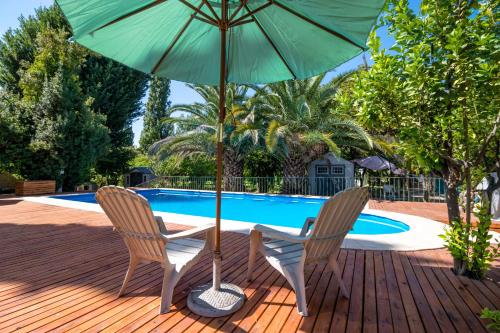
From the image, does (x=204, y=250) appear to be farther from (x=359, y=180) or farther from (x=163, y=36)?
(x=359, y=180)

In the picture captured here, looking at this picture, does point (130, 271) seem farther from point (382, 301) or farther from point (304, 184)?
point (304, 184)

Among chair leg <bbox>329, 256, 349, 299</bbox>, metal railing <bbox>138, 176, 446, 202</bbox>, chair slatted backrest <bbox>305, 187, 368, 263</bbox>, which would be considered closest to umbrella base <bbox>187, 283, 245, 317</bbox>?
chair slatted backrest <bbox>305, 187, 368, 263</bbox>

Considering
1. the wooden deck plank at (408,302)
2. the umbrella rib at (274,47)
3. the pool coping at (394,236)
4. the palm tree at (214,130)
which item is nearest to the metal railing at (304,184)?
the palm tree at (214,130)

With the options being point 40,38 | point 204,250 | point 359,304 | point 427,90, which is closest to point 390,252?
point 359,304

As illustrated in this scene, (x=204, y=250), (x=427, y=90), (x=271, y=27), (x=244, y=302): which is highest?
(x=271, y=27)

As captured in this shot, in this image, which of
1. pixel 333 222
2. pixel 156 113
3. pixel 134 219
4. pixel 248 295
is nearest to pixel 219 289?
pixel 248 295

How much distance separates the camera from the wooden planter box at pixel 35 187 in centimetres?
1056

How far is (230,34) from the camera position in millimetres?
2945

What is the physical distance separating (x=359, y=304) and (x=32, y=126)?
575 inches

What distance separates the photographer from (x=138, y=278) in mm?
2736

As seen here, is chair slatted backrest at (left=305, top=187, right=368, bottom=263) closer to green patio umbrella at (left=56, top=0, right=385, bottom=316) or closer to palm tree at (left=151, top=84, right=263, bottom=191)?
green patio umbrella at (left=56, top=0, right=385, bottom=316)

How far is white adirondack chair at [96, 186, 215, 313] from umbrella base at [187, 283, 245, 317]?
23 cm

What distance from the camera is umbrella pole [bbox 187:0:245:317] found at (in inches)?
83.5

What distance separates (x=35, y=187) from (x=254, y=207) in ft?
29.6
